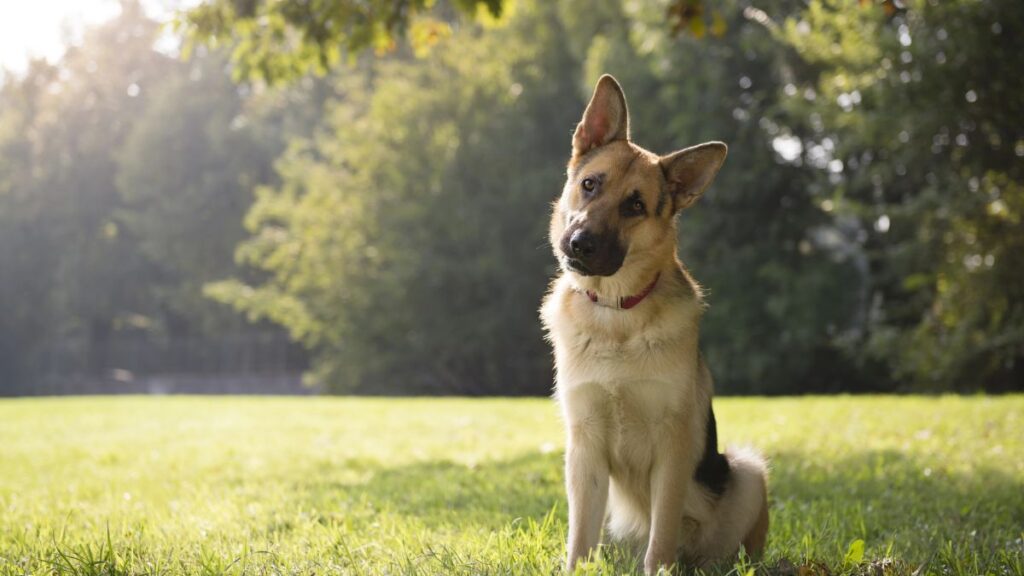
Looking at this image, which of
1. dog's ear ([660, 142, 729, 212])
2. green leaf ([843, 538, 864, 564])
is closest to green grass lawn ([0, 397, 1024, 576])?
green leaf ([843, 538, 864, 564])

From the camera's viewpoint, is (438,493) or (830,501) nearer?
(830,501)

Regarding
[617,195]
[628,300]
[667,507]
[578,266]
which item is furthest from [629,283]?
[667,507]

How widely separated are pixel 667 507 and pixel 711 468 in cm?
43

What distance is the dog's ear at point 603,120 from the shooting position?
4434 mm

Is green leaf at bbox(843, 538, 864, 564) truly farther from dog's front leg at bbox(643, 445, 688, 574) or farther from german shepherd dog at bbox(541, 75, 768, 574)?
dog's front leg at bbox(643, 445, 688, 574)

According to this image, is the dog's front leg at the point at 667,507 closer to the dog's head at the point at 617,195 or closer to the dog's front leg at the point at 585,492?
the dog's front leg at the point at 585,492

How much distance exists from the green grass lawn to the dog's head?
132cm

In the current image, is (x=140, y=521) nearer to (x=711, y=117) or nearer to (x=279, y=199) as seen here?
(x=711, y=117)

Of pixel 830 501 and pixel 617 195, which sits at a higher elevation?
pixel 617 195

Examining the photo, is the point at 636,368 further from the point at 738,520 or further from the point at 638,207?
the point at 738,520

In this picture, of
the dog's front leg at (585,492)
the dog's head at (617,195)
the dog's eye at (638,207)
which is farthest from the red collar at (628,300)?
the dog's front leg at (585,492)

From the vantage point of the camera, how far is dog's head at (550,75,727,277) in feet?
13.2

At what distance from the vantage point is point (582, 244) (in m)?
3.96

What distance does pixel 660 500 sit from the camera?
12.8ft
